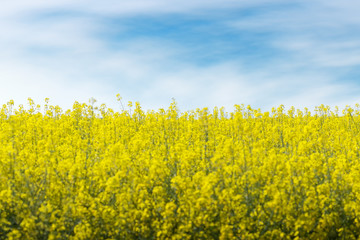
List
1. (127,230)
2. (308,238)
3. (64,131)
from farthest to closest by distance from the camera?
(64,131) → (308,238) → (127,230)

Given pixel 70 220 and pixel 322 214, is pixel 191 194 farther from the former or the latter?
pixel 322 214

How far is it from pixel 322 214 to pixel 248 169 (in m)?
1.59

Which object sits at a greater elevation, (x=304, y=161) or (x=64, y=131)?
(x=64, y=131)

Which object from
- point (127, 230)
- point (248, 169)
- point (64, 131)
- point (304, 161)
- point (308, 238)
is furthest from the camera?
point (64, 131)

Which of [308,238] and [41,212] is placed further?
[308,238]

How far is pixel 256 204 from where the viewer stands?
6.24 m

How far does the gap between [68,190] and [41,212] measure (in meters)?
0.76

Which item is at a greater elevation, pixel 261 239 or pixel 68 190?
pixel 68 190

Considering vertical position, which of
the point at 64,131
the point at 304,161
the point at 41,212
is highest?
the point at 64,131

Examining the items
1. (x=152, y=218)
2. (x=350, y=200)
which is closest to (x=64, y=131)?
(x=152, y=218)

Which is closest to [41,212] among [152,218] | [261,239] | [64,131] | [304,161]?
[152,218]

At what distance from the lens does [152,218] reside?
6055 millimetres

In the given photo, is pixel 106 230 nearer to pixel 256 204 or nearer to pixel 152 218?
pixel 152 218

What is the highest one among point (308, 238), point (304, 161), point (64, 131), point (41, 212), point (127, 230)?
point (64, 131)
